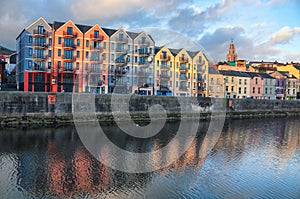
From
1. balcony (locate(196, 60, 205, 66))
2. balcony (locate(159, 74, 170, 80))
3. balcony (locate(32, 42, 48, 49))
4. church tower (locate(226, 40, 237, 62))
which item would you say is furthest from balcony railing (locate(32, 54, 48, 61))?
church tower (locate(226, 40, 237, 62))

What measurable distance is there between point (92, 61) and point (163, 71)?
49.7ft

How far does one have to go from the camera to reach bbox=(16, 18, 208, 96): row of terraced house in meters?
51.1

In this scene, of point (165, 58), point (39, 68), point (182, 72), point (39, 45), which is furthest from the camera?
point (182, 72)

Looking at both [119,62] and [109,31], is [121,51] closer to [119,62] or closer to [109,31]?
[119,62]

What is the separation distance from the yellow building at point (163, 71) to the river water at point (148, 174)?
36879mm

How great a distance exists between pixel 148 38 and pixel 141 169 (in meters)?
45.8

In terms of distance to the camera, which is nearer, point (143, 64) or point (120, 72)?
point (120, 72)

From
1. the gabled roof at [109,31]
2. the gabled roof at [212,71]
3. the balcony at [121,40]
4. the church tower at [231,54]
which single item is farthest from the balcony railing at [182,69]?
the church tower at [231,54]

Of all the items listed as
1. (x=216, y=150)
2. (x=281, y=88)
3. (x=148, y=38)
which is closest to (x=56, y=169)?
(x=216, y=150)

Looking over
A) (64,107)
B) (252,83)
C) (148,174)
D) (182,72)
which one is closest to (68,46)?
(64,107)

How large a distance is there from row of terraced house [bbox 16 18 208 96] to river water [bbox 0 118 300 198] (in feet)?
95.3

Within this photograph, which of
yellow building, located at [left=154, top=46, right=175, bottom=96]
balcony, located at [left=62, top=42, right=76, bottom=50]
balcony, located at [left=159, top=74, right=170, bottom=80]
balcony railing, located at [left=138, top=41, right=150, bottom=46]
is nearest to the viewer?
balcony, located at [left=62, top=42, right=76, bottom=50]

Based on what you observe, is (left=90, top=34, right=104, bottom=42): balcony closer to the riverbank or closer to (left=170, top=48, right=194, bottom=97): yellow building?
(left=170, top=48, right=194, bottom=97): yellow building

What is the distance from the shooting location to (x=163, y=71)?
61.6 metres
